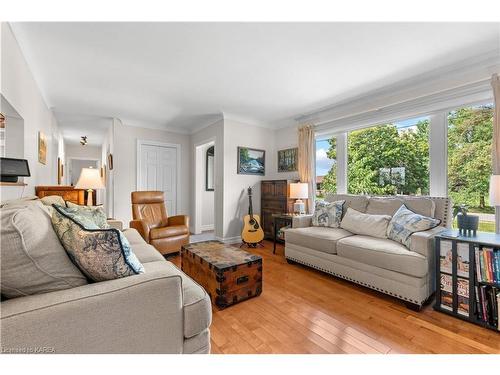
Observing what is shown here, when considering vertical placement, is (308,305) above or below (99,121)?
below

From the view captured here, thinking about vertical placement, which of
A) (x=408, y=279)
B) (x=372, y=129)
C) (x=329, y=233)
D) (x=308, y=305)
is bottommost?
(x=308, y=305)

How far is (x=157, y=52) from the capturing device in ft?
7.09

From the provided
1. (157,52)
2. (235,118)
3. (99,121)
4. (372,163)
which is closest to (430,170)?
(372,163)

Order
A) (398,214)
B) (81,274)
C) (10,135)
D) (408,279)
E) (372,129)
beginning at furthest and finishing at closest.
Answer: (372,129) → (398,214) → (10,135) → (408,279) → (81,274)

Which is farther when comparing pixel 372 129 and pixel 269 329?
pixel 372 129

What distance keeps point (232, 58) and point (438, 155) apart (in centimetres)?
257

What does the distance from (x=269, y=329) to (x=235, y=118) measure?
344cm

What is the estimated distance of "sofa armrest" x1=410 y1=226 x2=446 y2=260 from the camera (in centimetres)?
197

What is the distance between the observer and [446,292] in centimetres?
190

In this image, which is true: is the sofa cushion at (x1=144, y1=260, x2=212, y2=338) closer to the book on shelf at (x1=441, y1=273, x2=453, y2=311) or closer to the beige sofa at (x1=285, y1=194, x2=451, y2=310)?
the beige sofa at (x1=285, y1=194, x2=451, y2=310)

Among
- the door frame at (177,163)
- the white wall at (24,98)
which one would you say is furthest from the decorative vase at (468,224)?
the door frame at (177,163)

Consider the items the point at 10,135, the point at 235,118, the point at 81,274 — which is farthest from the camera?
the point at 235,118

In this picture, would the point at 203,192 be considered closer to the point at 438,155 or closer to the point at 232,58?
the point at 232,58
